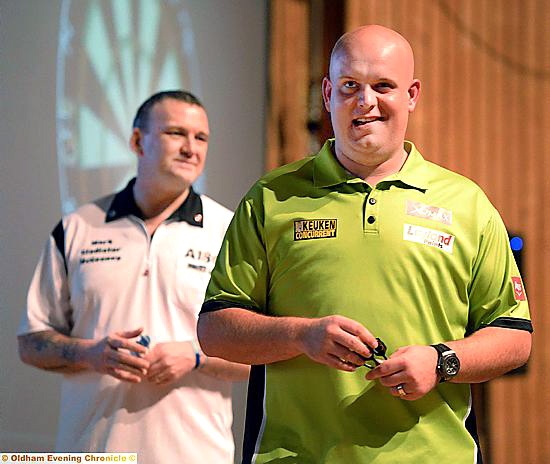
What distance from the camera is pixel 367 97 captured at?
5.91 ft

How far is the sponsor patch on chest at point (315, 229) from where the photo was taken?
5.90 ft

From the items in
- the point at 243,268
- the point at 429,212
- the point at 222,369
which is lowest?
the point at 222,369

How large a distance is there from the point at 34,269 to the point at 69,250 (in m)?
0.16

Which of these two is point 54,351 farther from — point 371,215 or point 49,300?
point 371,215

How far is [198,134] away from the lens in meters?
3.10

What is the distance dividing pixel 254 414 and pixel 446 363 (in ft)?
1.32

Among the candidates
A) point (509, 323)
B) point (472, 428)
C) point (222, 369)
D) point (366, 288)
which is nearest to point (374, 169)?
point (366, 288)

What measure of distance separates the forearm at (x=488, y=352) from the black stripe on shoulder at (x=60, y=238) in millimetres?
1687

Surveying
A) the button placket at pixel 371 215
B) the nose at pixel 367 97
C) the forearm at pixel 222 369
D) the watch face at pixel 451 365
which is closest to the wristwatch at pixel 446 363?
the watch face at pixel 451 365

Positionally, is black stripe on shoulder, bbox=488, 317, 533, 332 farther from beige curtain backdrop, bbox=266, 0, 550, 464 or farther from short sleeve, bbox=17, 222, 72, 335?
beige curtain backdrop, bbox=266, 0, 550, 464

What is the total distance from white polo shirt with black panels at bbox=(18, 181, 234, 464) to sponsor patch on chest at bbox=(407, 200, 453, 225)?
124cm

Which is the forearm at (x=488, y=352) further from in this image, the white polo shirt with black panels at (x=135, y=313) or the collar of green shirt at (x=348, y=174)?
the white polo shirt with black panels at (x=135, y=313)

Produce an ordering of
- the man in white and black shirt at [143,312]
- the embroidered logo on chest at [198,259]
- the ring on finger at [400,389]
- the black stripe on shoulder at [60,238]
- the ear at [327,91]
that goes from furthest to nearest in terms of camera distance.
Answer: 1. the black stripe on shoulder at [60,238]
2. the embroidered logo on chest at [198,259]
3. the man in white and black shirt at [143,312]
4. the ear at [327,91]
5. the ring on finger at [400,389]

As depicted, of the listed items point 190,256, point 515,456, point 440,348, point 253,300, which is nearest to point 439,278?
point 440,348
